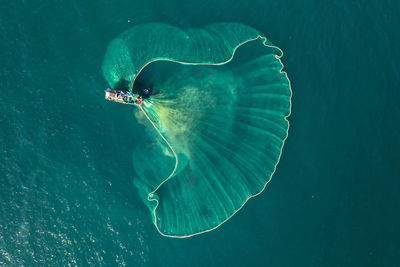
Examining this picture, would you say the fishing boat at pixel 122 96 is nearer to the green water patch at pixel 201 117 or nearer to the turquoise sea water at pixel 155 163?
the green water patch at pixel 201 117

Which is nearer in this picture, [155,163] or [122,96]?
[122,96]

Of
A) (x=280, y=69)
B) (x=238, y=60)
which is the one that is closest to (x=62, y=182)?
(x=238, y=60)

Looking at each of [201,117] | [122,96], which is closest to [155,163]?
[201,117]

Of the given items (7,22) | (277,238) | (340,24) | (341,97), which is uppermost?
(7,22)

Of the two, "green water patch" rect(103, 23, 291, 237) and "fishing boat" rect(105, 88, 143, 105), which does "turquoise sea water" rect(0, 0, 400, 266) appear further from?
"fishing boat" rect(105, 88, 143, 105)

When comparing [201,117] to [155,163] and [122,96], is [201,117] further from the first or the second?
[122,96]

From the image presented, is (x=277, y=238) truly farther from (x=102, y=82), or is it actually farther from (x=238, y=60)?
(x=102, y=82)

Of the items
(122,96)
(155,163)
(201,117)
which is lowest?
(155,163)

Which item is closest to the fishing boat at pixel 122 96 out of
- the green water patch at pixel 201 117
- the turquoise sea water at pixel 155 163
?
the green water patch at pixel 201 117
